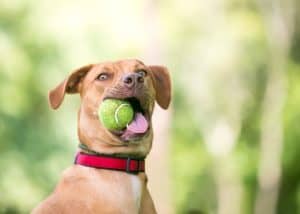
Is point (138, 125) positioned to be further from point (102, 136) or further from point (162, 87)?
point (162, 87)

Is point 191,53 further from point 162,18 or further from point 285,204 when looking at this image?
point 285,204

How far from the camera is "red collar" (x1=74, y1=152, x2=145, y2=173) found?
349 cm

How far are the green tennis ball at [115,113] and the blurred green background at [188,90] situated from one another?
7793mm

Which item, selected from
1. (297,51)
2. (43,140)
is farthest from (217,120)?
(43,140)

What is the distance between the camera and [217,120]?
1268 centimetres

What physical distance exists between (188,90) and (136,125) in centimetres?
890

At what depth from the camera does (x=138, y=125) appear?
3438 millimetres

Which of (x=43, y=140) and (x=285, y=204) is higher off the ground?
(x=43, y=140)

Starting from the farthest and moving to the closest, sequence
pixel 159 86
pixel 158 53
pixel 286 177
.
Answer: pixel 286 177, pixel 158 53, pixel 159 86

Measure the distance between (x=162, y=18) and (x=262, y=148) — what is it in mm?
2567

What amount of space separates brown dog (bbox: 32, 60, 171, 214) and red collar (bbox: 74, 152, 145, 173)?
1 centimetres

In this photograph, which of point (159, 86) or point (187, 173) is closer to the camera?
point (159, 86)

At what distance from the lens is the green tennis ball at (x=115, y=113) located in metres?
3.42

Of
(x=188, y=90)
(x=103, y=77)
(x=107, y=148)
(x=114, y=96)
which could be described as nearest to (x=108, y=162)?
(x=107, y=148)
